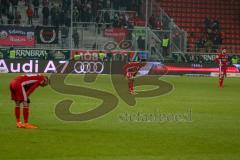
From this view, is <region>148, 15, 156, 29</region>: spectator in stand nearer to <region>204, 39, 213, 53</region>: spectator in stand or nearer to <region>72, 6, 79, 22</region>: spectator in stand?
<region>204, 39, 213, 53</region>: spectator in stand

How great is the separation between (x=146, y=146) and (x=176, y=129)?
2953 millimetres

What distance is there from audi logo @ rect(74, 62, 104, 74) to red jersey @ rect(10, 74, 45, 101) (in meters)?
25.8

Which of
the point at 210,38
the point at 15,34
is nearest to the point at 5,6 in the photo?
the point at 15,34

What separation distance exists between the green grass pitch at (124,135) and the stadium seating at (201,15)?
31.0 meters

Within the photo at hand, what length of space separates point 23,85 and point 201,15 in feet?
133

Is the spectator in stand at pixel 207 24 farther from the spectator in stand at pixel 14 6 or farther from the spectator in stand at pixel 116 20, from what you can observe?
the spectator in stand at pixel 14 6

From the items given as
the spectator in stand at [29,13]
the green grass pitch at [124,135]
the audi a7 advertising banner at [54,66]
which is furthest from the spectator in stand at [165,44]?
the green grass pitch at [124,135]

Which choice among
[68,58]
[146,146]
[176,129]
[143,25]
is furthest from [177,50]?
[146,146]

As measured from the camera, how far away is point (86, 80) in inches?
1351

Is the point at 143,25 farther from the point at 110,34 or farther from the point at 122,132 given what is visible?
the point at 122,132

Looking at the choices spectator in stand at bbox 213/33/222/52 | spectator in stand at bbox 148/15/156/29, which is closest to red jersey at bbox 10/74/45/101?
spectator in stand at bbox 148/15/156/29

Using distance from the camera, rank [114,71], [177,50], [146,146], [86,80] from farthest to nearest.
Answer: [177,50], [114,71], [86,80], [146,146]

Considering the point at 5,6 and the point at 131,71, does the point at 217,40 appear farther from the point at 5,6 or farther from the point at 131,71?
the point at 131,71

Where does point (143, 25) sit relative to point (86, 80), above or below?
above
